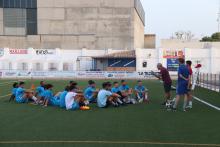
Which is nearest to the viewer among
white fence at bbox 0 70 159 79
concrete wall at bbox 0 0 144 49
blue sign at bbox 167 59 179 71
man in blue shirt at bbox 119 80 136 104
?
man in blue shirt at bbox 119 80 136 104

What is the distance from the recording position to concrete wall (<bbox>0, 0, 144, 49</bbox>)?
75.4 m

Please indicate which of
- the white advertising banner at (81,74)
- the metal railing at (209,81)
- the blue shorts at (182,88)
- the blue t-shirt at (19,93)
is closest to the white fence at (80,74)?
the white advertising banner at (81,74)

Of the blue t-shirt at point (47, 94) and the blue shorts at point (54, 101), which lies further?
the blue t-shirt at point (47, 94)

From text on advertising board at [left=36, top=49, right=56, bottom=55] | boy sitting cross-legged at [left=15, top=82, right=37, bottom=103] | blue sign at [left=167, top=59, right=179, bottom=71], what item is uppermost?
text on advertising board at [left=36, top=49, right=56, bottom=55]

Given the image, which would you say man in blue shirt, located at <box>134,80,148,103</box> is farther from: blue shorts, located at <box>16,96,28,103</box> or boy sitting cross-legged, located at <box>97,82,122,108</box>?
blue shorts, located at <box>16,96,28,103</box>

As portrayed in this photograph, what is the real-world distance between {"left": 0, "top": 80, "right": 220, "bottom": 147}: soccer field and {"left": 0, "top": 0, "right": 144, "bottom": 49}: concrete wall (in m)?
57.6

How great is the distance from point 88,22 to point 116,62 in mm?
12349

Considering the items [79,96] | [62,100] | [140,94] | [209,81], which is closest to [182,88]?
[79,96]

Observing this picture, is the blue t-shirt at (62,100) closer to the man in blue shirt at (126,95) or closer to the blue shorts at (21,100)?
the man in blue shirt at (126,95)

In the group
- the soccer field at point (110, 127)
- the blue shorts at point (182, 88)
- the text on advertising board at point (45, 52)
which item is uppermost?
the text on advertising board at point (45, 52)

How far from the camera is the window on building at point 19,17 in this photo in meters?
76.5

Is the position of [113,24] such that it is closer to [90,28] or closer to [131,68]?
[90,28]

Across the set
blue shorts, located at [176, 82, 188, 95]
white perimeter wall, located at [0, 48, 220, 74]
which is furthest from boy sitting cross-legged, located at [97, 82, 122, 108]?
white perimeter wall, located at [0, 48, 220, 74]

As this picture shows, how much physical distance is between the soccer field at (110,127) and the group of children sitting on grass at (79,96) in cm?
47
